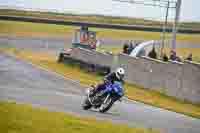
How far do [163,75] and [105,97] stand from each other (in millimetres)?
12574

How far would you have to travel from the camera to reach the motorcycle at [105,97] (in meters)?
19.8

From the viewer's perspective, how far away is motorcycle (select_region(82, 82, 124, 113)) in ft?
65.0

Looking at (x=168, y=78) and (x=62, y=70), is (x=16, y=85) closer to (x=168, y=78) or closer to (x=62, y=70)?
(x=168, y=78)

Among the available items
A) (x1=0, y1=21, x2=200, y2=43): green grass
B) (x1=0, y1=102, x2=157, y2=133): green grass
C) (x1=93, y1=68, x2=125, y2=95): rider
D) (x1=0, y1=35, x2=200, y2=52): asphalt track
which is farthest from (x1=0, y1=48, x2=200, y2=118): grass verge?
(x1=0, y1=21, x2=200, y2=43): green grass

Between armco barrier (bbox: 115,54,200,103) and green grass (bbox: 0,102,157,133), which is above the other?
green grass (bbox: 0,102,157,133)

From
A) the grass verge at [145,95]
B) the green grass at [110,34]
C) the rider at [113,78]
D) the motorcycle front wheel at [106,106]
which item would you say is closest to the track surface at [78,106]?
the motorcycle front wheel at [106,106]

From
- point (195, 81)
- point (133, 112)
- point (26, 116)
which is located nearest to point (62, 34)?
point (195, 81)

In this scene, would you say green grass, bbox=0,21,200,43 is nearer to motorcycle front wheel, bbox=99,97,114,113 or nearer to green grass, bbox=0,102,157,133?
motorcycle front wheel, bbox=99,97,114,113

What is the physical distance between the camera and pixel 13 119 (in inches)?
443

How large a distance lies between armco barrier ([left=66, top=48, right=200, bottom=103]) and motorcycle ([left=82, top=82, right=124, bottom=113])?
30.3 feet

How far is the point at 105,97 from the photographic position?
66.2 feet

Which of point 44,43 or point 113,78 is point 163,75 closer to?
point 113,78

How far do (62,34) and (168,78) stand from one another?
53.1 meters

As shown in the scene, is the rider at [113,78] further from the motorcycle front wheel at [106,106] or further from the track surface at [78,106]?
the track surface at [78,106]
